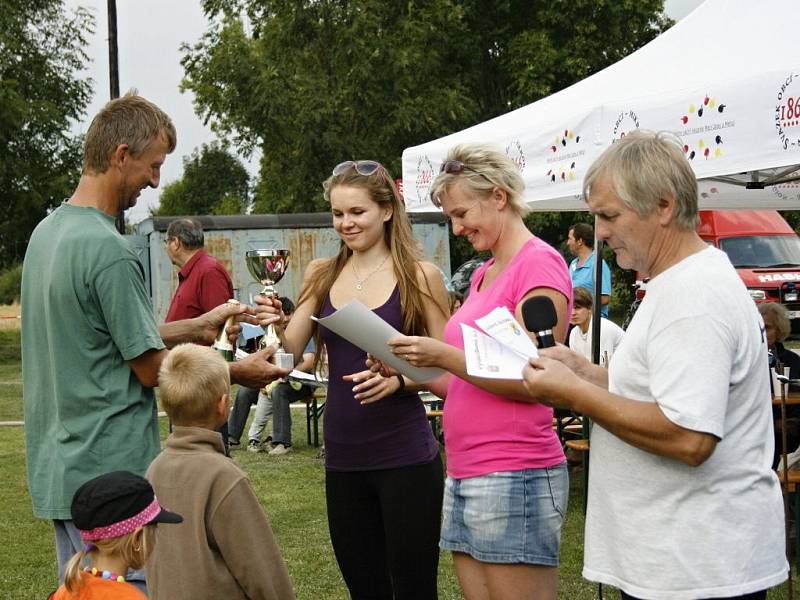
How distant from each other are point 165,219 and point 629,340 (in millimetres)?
18673

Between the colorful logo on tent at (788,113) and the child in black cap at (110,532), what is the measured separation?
357 centimetres

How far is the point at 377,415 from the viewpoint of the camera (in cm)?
365

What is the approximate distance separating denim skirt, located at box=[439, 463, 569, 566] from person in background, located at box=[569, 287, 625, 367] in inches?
192

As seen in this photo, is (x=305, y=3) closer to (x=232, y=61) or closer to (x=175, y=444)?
(x=232, y=61)

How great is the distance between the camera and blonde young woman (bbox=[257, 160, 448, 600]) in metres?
3.61

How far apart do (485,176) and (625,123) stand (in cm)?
302

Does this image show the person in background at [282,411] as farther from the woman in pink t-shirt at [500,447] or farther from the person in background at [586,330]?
the woman in pink t-shirt at [500,447]

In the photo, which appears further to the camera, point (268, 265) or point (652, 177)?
point (268, 265)

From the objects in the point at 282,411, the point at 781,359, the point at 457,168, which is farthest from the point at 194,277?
the point at 457,168

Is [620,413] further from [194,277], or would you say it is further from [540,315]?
[194,277]

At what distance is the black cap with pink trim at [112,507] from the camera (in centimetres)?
280

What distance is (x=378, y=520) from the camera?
3.71 metres

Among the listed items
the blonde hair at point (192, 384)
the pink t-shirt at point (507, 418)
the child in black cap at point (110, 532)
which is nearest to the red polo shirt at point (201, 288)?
the blonde hair at point (192, 384)

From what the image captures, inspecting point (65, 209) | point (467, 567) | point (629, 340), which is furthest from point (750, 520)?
point (65, 209)
